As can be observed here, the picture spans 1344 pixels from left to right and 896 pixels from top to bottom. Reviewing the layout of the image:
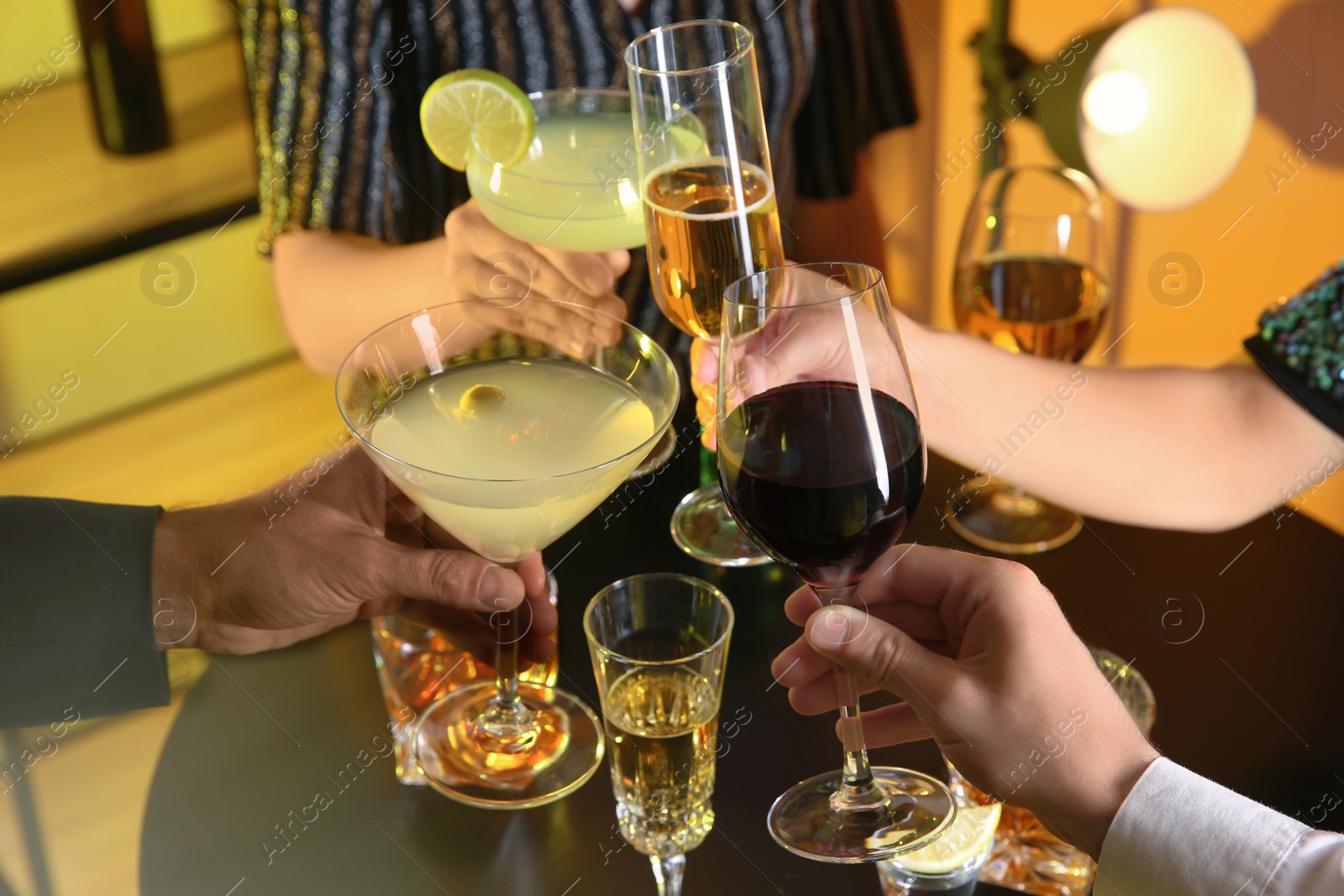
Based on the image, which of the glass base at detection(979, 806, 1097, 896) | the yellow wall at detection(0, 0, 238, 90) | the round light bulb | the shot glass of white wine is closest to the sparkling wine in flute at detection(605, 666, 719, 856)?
the shot glass of white wine

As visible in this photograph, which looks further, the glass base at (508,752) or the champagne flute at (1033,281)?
the champagne flute at (1033,281)

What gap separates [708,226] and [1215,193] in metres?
1.51

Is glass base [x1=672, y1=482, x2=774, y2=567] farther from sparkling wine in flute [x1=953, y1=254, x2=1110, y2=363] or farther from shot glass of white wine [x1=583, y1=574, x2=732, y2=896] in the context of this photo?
sparkling wine in flute [x1=953, y1=254, x2=1110, y2=363]

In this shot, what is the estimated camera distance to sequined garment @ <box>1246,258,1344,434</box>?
1.23m

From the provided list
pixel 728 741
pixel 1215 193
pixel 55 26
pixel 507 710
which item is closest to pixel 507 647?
pixel 507 710

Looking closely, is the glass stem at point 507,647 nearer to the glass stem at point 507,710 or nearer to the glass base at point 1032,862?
the glass stem at point 507,710

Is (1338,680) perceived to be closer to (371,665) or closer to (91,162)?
(371,665)

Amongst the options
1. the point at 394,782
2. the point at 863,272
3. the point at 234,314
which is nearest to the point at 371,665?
the point at 394,782

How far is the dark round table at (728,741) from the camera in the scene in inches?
34.3

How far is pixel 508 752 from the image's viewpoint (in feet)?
3.21

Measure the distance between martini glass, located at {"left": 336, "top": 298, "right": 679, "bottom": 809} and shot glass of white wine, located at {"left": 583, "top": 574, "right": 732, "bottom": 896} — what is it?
0.33ft

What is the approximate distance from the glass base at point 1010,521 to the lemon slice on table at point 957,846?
37cm

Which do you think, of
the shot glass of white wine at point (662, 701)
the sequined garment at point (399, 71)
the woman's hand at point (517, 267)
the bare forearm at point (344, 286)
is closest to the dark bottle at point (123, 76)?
the sequined garment at point (399, 71)

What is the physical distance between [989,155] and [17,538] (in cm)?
196
